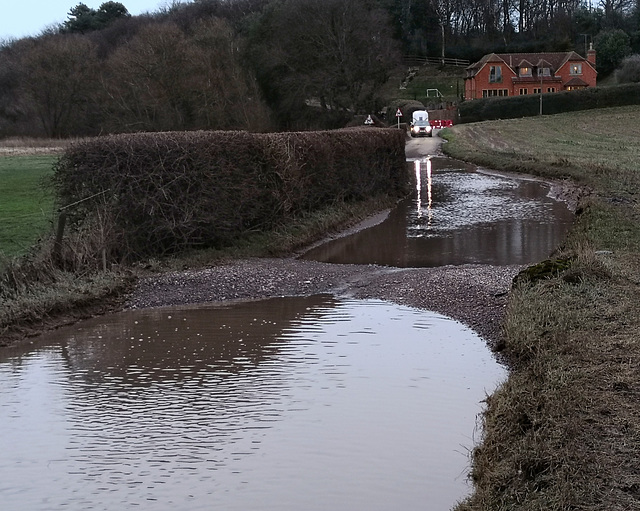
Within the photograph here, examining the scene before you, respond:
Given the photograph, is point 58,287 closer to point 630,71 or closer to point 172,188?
point 172,188

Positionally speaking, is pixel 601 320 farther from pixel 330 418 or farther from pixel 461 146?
pixel 461 146

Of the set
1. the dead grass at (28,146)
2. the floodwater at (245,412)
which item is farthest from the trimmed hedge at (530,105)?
the floodwater at (245,412)

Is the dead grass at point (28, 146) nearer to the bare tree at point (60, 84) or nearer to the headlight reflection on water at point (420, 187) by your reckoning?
the bare tree at point (60, 84)

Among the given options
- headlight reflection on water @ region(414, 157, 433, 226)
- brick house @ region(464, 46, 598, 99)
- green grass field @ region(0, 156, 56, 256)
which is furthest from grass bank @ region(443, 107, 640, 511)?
brick house @ region(464, 46, 598, 99)

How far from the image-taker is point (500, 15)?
11956 cm

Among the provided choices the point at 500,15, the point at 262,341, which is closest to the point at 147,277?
the point at 262,341

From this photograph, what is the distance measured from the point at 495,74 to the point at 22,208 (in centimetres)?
8081

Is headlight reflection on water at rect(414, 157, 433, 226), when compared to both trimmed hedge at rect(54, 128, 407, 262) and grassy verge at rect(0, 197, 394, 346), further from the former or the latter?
grassy verge at rect(0, 197, 394, 346)

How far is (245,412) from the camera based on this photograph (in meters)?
9.17

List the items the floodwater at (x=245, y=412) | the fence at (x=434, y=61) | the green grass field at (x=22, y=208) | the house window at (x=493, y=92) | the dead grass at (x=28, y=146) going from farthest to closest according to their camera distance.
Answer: the fence at (x=434, y=61) → the house window at (x=493, y=92) → the dead grass at (x=28, y=146) → the green grass field at (x=22, y=208) → the floodwater at (x=245, y=412)

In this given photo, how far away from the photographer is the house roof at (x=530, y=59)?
97125 millimetres

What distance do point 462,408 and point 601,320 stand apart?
2.45 metres

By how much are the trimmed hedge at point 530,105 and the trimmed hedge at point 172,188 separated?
67.7 m

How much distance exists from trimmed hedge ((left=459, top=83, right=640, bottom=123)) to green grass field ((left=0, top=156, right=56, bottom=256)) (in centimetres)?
5088
